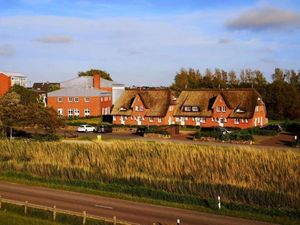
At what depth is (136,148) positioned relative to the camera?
41031 millimetres

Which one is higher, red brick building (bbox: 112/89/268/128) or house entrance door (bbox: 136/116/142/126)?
red brick building (bbox: 112/89/268/128)

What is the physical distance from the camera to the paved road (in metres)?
24.7

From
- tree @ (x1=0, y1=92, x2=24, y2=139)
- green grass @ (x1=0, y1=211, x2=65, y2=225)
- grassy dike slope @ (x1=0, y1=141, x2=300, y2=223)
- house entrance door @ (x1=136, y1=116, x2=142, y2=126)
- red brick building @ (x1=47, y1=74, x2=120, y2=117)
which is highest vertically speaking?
red brick building @ (x1=47, y1=74, x2=120, y2=117)

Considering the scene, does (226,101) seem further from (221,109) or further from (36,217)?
(36,217)

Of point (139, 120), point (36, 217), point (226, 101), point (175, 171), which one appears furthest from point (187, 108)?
point (36, 217)

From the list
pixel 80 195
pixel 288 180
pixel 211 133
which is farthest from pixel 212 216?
pixel 211 133

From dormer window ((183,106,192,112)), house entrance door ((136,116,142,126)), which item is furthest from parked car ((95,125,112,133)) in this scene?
dormer window ((183,106,192,112))

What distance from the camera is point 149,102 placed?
7706cm

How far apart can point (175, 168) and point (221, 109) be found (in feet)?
122

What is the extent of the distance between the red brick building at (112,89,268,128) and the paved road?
42.6 metres

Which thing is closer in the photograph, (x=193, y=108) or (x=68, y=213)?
(x=68, y=213)

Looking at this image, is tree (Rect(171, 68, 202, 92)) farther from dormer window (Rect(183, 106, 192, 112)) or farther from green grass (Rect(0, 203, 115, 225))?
green grass (Rect(0, 203, 115, 225))

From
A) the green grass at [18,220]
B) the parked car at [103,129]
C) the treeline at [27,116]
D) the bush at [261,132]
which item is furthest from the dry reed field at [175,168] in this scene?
the bush at [261,132]

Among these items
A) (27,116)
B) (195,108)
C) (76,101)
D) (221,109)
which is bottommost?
(27,116)
